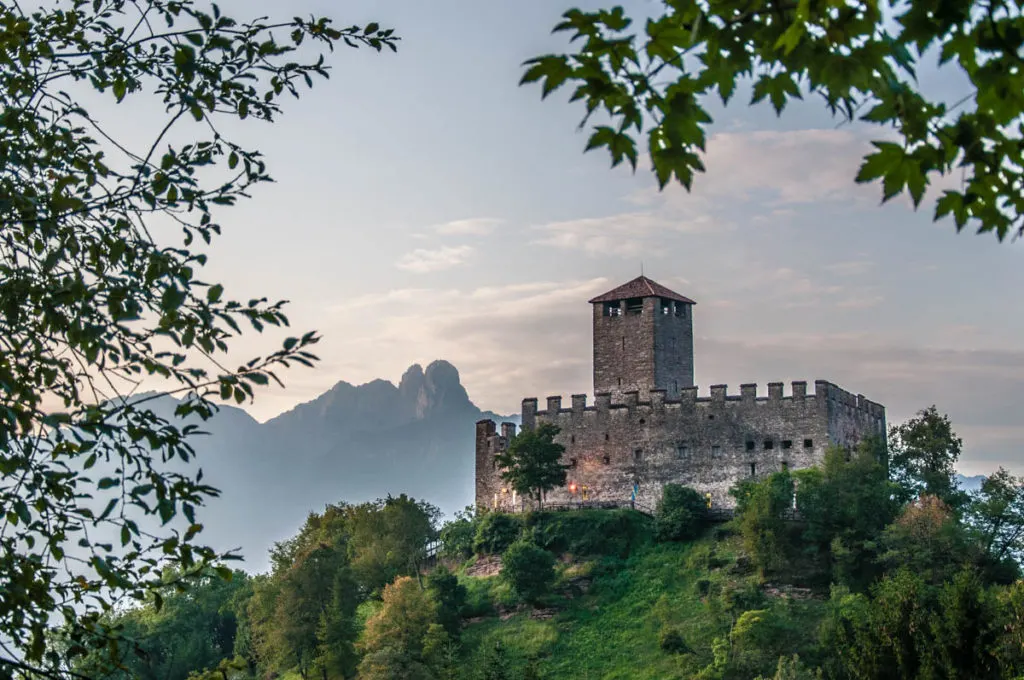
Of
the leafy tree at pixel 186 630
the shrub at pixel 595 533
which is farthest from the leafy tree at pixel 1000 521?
the leafy tree at pixel 186 630

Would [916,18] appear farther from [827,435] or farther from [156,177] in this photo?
[827,435]

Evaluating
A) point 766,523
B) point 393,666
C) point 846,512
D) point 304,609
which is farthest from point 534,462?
point 393,666

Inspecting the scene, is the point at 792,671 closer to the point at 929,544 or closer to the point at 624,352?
the point at 929,544

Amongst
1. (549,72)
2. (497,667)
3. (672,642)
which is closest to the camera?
(549,72)

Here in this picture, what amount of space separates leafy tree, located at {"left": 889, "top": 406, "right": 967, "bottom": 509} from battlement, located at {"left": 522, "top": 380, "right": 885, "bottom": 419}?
2907 millimetres

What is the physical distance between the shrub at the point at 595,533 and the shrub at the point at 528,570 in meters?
2.33

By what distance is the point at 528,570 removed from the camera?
46.2 m

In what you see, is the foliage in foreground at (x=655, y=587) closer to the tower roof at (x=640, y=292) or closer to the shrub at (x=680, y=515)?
the shrub at (x=680, y=515)

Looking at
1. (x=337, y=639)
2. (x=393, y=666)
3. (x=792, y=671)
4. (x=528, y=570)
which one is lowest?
(x=393, y=666)

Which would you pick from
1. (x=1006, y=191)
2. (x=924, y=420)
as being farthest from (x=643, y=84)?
(x=924, y=420)

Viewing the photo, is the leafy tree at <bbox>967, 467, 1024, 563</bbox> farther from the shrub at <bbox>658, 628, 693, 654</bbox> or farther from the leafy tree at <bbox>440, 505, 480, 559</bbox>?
the leafy tree at <bbox>440, 505, 480, 559</bbox>

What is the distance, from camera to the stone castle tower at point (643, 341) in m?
53.0

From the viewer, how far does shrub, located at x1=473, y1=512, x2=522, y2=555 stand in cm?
5006

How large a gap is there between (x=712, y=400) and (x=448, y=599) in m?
13.1
